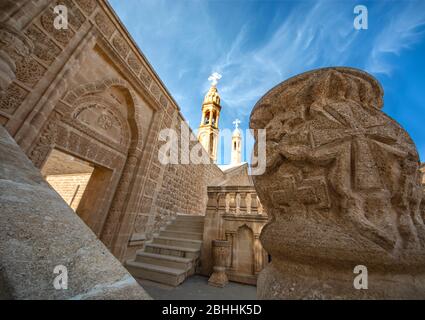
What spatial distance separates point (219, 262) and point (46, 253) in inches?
133

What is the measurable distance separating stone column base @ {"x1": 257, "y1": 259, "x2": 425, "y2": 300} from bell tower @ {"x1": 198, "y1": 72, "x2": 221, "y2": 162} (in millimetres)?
14230

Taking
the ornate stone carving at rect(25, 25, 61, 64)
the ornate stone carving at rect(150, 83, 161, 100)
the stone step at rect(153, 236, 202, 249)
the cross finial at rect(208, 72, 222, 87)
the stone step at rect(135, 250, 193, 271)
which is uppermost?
the cross finial at rect(208, 72, 222, 87)

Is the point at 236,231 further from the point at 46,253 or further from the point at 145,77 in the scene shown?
the point at 145,77

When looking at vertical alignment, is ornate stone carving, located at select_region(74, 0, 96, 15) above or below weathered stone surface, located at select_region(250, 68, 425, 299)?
above

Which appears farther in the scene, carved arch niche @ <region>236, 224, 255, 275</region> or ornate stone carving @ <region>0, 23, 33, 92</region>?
carved arch niche @ <region>236, 224, 255, 275</region>

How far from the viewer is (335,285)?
72 cm

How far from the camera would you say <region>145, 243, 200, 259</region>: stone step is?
3.60 m

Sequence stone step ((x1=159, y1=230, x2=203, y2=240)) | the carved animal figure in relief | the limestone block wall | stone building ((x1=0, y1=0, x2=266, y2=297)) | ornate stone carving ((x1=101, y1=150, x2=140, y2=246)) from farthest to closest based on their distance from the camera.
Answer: the limestone block wall → stone step ((x1=159, y1=230, x2=203, y2=240)) → ornate stone carving ((x1=101, y1=150, x2=140, y2=246)) → stone building ((x1=0, y1=0, x2=266, y2=297)) → the carved animal figure in relief

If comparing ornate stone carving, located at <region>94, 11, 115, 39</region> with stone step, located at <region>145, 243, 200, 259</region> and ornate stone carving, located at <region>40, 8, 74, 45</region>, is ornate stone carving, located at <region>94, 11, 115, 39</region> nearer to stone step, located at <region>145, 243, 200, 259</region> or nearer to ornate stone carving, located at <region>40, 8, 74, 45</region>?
ornate stone carving, located at <region>40, 8, 74, 45</region>

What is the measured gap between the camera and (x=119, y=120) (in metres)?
3.96

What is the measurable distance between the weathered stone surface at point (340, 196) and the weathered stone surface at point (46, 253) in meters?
0.75

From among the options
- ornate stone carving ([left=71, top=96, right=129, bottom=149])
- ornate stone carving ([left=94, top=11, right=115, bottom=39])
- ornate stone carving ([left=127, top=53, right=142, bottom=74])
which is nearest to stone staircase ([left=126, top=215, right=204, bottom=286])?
ornate stone carving ([left=71, top=96, right=129, bottom=149])
